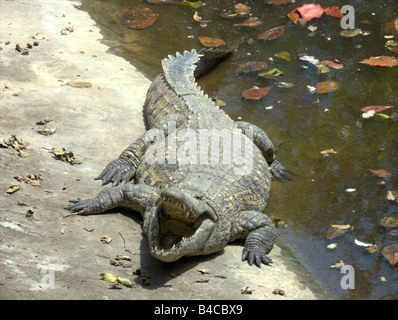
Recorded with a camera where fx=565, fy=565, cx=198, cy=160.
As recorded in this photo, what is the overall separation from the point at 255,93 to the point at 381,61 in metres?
2.08

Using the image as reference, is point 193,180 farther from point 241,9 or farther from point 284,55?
point 241,9

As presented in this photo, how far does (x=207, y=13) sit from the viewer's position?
1062 cm

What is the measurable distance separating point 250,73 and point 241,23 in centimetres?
184

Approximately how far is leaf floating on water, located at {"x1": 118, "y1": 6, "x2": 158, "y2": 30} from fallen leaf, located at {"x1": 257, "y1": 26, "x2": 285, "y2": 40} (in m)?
2.07

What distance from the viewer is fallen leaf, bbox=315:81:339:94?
8.16 m

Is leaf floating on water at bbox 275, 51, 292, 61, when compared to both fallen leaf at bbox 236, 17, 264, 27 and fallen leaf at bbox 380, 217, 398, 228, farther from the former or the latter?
fallen leaf at bbox 380, 217, 398, 228

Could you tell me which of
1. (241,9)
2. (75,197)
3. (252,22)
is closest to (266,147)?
(75,197)

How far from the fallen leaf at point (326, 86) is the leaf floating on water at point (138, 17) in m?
3.58

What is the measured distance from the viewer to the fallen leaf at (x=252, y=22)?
10078mm

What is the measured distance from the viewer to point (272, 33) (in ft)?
31.7

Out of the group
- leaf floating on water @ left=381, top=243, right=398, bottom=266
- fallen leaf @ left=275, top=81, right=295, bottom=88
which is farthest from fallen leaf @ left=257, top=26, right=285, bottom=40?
leaf floating on water @ left=381, top=243, right=398, bottom=266

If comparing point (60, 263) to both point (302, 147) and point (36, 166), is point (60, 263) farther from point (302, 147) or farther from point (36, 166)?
point (302, 147)

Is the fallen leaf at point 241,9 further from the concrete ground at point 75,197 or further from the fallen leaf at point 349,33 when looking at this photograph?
the concrete ground at point 75,197

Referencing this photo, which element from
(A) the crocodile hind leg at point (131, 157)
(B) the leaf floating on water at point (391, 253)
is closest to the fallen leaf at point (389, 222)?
(B) the leaf floating on water at point (391, 253)
